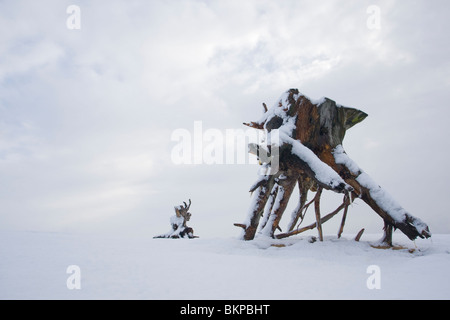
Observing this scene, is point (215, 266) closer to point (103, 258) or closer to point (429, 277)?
point (103, 258)

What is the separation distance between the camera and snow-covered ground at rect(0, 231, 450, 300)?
2.13 meters

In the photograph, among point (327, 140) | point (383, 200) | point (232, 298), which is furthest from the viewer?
point (327, 140)

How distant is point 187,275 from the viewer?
2539 millimetres

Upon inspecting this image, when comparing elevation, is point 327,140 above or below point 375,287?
above

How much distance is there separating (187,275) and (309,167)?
11.3 ft

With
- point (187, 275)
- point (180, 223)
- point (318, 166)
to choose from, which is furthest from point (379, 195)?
point (180, 223)

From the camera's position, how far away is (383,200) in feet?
18.3

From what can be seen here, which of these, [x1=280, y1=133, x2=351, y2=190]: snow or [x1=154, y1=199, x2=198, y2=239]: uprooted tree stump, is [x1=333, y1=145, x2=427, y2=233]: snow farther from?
[x1=154, y1=199, x2=198, y2=239]: uprooted tree stump

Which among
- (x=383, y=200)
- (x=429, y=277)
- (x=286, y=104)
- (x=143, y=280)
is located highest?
(x=286, y=104)

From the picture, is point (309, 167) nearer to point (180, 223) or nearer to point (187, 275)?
point (187, 275)

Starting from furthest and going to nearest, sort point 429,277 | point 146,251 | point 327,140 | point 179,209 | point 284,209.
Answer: point 179,209, point 284,209, point 327,140, point 146,251, point 429,277

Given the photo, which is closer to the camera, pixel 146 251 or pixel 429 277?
pixel 429 277
